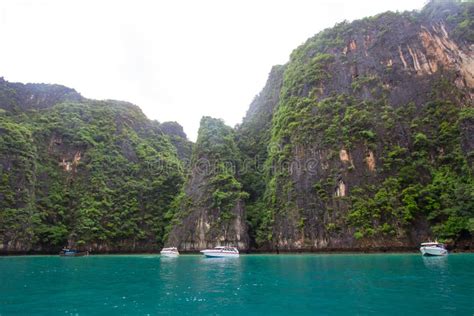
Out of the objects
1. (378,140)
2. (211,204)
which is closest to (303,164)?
(378,140)

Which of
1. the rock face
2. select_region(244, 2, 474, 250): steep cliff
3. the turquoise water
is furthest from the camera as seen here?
the rock face

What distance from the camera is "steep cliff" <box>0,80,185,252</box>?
65.4 meters

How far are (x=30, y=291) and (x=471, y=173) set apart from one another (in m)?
50.5

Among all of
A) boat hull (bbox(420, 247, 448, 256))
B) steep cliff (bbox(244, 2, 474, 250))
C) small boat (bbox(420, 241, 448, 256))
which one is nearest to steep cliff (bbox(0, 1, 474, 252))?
steep cliff (bbox(244, 2, 474, 250))

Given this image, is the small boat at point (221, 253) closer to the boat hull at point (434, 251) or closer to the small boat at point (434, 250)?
the small boat at point (434, 250)

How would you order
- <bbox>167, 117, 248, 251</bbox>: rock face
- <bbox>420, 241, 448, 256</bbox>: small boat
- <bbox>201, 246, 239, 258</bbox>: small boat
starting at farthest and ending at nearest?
<bbox>167, 117, 248, 251</bbox>: rock face, <bbox>201, 246, 239, 258</bbox>: small boat, <bbox>420, 241, 448, 256</bbox>: small boat

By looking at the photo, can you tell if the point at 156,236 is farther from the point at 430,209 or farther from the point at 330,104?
the point at 430,209

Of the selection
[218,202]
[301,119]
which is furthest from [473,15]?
[218,202]

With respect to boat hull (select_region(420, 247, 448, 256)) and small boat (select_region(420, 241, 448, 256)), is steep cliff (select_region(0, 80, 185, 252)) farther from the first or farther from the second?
boat hull (select_region(420, 247, 448, 256))

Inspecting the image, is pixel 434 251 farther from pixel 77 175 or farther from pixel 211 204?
pixel 77 175

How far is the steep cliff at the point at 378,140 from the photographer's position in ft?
155

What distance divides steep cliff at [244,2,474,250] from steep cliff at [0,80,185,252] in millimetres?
28336

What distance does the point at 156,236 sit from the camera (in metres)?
74.4

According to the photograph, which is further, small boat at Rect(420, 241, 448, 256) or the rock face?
the rock face
